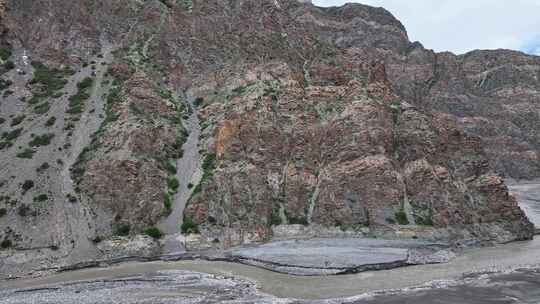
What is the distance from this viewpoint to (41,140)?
60250 millimetres

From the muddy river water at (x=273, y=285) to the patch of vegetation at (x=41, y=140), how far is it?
22191 mm

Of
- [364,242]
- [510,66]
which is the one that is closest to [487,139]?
[510,66]

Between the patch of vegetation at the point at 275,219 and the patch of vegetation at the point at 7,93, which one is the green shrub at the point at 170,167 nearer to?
the patch of vegetation at the point at 275,219

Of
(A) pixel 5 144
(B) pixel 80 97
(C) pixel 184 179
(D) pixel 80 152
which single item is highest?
(B) pixel 80 97

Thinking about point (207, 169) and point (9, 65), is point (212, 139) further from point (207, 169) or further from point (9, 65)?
point (9, 65)

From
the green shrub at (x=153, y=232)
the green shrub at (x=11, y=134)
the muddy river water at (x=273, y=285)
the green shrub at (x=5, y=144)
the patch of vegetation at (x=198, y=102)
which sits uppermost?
the patch of vegetation at (x=198, y=102)

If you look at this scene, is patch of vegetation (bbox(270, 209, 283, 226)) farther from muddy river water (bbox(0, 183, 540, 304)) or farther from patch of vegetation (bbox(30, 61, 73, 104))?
patch of vegetation (bbox(30, 61, 73, 104))

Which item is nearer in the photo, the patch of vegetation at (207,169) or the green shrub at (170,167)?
the patch of vegetation at (207,169)

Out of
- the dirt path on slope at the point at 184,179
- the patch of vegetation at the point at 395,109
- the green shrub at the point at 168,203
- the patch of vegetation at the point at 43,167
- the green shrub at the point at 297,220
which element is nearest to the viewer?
the dirt path on slope at the point at 184,179

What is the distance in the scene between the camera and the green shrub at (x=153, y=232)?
170 ft

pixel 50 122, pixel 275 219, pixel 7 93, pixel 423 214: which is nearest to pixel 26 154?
pixel 50 122

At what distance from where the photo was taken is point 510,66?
19325 cm

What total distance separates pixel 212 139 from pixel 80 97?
2144 cm

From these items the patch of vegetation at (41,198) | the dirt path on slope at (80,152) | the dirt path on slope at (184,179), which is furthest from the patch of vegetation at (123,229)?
the patch of vegetation at (41,198)
